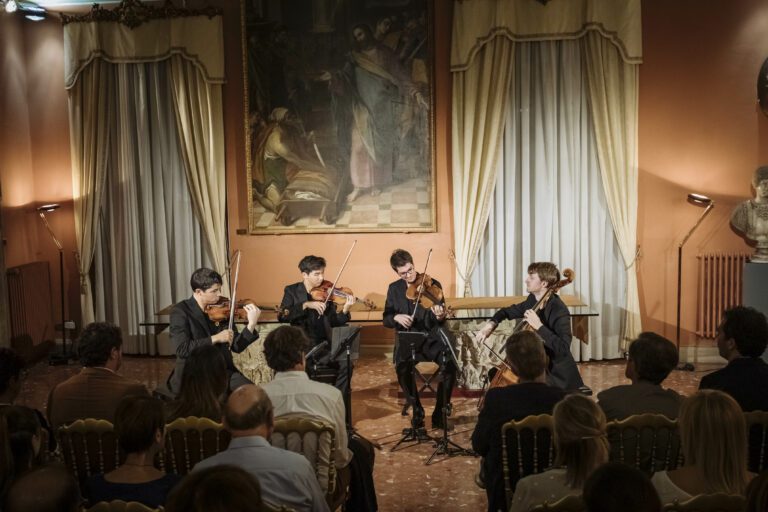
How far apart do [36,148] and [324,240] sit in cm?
285

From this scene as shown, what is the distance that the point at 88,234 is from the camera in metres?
7.86

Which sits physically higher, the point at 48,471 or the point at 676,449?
the point at 48,471

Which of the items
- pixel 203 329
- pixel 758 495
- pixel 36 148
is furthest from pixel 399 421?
pixel 36 148

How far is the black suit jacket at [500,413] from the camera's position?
11.0 ft

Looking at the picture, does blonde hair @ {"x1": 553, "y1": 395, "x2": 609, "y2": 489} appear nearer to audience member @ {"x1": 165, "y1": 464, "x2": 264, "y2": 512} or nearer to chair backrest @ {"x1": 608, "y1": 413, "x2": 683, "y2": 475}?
chair backrest @ {"x1": 608, "y1": 413, "x2": 683, "y2": 475}

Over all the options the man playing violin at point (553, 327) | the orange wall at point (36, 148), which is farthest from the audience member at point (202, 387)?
the orange wall at point (36, 148)

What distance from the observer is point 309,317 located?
586cm

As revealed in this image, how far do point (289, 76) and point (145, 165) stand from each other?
60.7 inches

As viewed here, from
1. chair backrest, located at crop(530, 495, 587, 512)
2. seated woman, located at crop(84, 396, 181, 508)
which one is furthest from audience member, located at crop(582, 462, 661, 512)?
seated woman, located at crop(84, 396, 181, 508)

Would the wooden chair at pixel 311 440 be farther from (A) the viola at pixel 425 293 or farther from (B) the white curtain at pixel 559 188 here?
(B) the white curtain at pixel 559 188

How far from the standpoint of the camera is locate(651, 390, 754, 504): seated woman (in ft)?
8.40

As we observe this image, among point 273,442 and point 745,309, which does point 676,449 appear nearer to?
point 745,309

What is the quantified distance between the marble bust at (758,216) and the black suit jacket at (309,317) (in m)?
3.42

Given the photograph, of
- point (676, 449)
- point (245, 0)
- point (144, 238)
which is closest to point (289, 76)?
point (245, 0)
